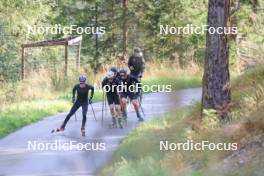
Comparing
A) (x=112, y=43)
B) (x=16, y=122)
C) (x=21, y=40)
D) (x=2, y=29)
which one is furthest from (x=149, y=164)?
(x=112, y=43)

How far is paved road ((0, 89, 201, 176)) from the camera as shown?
12.7 meters

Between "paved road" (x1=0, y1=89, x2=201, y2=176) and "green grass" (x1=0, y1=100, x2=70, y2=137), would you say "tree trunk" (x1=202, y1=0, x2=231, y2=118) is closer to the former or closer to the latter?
"paved road" (x1=0, y1=89, x2=201, y2=176)

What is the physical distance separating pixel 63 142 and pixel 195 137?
5052mm

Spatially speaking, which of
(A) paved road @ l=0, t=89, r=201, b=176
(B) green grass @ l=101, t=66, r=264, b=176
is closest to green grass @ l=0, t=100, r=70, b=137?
(A) paved road @ l=0, t=89, r=201, b=176

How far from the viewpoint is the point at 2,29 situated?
24234 mm

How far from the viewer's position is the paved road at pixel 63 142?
12719mm

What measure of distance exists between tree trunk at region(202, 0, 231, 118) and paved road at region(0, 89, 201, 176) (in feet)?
8.51

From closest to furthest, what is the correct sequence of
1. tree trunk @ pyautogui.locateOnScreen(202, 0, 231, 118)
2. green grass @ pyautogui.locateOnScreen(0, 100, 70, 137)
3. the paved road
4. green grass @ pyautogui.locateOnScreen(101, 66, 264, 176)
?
green grass @ pyautogui.locateOnScreen(101, 66, 264, 176)
tree trunk @ pyautogui.locateOnScreen(202, 0, 231, 118)
the paved road
green grass @ pyautogui.locateOnScreen(0, 100, 70, 137)

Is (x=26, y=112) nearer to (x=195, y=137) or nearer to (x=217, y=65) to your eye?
(x=217, y=65)

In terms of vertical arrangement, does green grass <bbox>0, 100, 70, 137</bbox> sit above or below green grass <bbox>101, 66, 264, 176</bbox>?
below

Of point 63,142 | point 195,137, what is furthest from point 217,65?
point 63,142

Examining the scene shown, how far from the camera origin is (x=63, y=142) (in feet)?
50.9

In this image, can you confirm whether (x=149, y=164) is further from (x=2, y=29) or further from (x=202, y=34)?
(x=202, y=34)

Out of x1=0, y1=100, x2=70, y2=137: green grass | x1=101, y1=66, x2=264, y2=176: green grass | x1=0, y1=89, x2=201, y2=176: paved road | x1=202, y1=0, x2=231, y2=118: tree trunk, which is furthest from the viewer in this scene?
x1=0, y1=100, x2=70, y2=137: green grass
